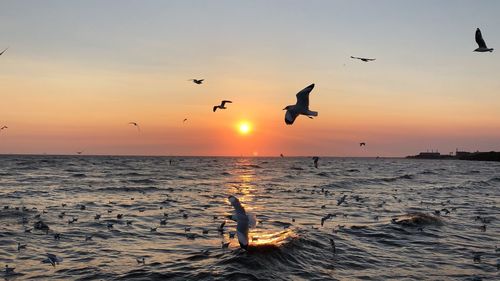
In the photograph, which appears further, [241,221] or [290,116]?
[241,221]

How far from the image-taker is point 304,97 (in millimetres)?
8578

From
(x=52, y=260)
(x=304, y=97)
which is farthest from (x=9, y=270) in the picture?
(x=304, y=97)

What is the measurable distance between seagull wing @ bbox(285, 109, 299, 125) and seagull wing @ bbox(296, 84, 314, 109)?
14.6 inches

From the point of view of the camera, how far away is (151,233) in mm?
16531

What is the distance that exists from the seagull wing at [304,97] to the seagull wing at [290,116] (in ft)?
1.22

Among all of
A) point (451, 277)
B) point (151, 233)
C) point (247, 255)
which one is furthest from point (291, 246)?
point (151, 233)

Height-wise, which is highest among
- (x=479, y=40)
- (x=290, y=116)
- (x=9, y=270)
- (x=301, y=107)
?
(x=479, y=40)

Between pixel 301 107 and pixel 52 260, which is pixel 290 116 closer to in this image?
pixel 301 107

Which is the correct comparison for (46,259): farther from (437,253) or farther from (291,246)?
(437,253)

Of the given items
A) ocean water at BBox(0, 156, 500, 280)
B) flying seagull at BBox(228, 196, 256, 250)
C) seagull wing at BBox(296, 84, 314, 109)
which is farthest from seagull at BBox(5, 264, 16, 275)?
seagull wing at BBox(296, 84, 314, 109)

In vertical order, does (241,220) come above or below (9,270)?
above

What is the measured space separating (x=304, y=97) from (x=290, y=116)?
32.6 inches

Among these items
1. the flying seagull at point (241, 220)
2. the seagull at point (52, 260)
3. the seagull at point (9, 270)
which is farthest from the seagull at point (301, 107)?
the seagull at point (9, 270)

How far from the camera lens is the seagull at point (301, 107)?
26.8 ft
